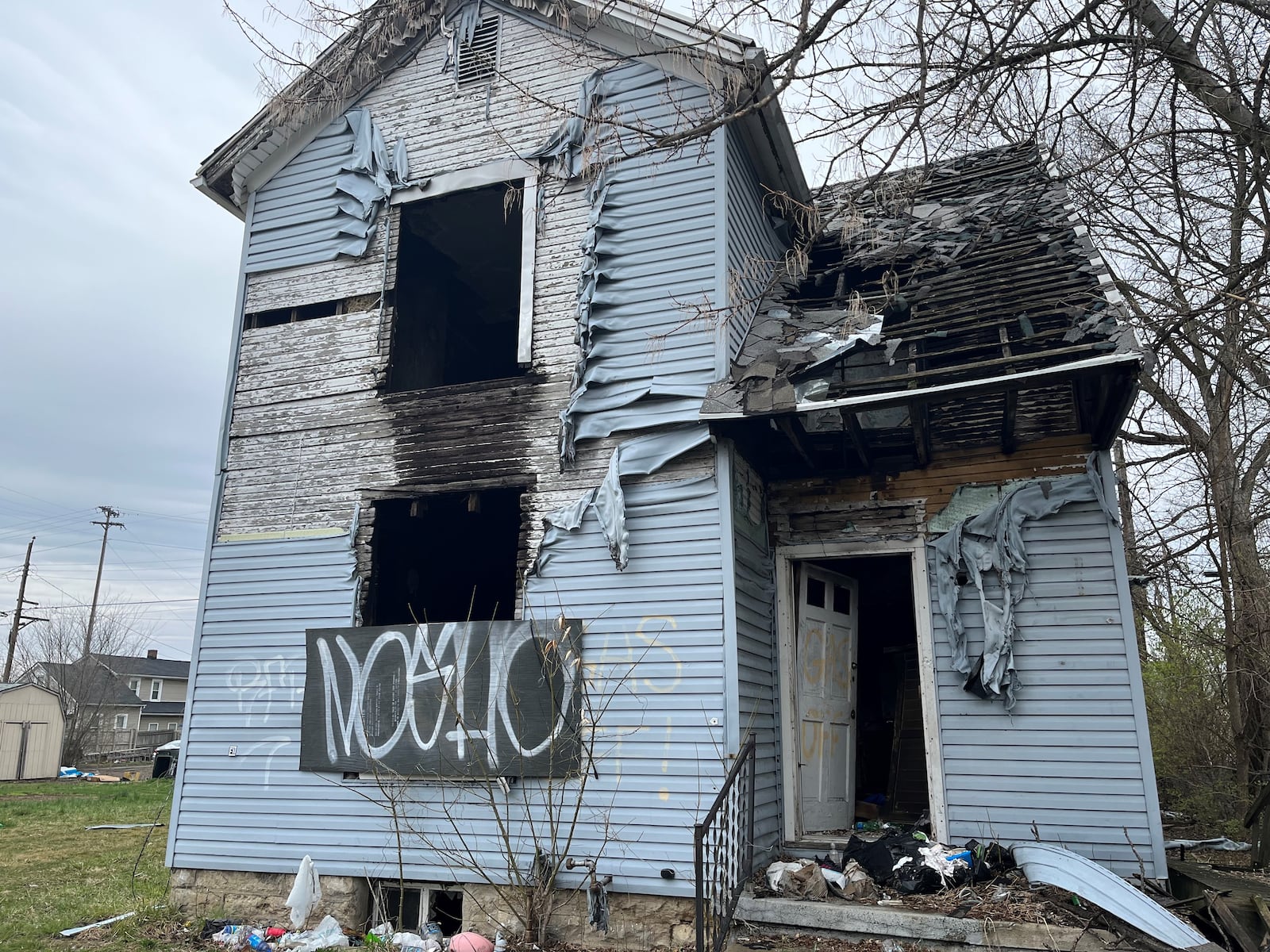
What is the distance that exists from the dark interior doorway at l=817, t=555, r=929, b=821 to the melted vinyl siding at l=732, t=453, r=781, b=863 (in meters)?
2.39

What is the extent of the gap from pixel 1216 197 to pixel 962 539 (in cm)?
→ 512

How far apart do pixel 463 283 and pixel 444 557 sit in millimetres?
3279

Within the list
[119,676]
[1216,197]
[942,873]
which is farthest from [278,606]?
[119,676]

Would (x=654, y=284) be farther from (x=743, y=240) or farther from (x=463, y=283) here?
(x=463, y=283)

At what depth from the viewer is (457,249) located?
9.70 metres

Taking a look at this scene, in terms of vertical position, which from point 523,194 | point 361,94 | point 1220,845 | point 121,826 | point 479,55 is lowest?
point 121,826

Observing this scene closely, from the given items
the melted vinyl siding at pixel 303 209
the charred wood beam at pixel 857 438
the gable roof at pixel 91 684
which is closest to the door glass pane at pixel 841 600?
the charred wood beam at pixel 857 438

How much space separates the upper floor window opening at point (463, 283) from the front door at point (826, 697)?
3.37 meters

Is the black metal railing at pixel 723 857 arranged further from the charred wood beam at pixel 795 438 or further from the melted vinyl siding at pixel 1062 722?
the charred wood beam at pixel 795 438

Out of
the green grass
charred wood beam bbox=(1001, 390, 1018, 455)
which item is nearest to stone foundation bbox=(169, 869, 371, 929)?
the green grass

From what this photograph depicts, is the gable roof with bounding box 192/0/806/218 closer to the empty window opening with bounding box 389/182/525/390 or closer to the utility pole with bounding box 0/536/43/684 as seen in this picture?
the empty window opening with bounding box 389/182/525/390

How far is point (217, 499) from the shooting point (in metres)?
8.35

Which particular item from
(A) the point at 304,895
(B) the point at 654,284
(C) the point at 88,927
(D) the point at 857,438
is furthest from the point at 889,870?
(C) the point at 88,927

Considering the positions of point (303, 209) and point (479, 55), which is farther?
point (303, 209)
